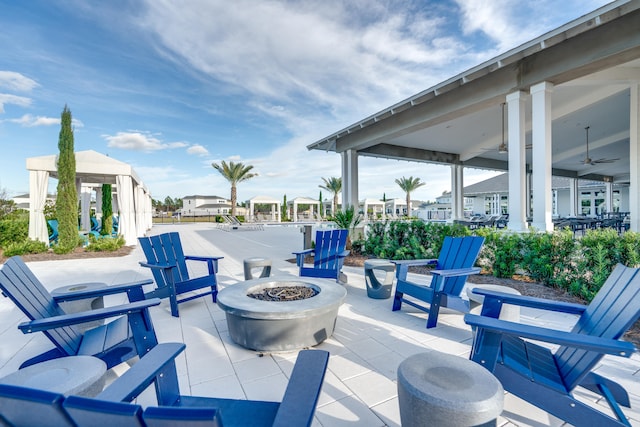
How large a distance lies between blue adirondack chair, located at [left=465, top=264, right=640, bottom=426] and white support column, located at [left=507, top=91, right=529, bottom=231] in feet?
12.6

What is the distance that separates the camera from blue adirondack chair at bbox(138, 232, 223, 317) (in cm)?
355

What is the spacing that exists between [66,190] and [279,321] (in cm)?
993

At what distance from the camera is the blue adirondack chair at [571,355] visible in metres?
1.48

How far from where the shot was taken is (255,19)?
7.27 meters

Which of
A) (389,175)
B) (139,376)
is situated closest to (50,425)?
(139,376)

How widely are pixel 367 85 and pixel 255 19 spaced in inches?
165

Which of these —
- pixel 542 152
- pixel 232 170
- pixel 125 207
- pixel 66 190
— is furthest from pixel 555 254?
pixel 232 170

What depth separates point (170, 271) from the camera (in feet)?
11.5

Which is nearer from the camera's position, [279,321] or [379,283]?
[279,321]

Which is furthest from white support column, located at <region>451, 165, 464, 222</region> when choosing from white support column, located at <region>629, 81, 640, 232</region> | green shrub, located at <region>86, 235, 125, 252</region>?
green shrub, located at <region>86, 235, 125, 252</region>

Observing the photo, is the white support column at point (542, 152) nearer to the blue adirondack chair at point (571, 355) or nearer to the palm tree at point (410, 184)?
the blue adirondack chair at point (571, 355)

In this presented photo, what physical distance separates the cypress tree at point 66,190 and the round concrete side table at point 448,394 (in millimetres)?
10751

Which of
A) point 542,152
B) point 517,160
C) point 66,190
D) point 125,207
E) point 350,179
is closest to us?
point 542,152

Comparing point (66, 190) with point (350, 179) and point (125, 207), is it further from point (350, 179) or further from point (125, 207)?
point (350, 179)
